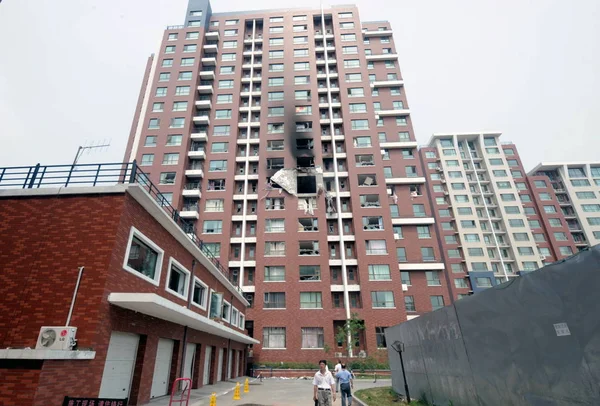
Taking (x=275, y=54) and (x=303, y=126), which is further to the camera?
(x=275, y=54)

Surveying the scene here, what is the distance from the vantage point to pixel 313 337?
32.7 metres


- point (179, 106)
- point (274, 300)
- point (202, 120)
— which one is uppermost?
point (179, 106)

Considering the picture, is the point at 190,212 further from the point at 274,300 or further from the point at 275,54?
the point at 275,54

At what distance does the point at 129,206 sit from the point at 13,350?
477cm

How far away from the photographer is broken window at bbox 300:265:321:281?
116 feet

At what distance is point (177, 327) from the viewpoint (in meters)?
14.6

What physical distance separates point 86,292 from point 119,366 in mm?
3388

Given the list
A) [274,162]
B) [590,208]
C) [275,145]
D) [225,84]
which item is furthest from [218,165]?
[590,208]

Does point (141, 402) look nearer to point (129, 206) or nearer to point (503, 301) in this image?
point (129, 206)

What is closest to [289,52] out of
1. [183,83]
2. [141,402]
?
[183,83]

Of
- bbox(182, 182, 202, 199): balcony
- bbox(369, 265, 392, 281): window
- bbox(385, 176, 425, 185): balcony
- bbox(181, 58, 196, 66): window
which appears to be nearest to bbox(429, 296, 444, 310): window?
bbox(369, 265, 392, 281): window

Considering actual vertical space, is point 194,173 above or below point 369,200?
above

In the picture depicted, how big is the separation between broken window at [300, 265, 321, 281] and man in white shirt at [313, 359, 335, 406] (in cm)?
2656

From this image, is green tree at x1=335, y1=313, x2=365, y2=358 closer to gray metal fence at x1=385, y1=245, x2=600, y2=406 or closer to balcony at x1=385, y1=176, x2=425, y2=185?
balcony at x1=385, y1=176, x2=425, y2=185
